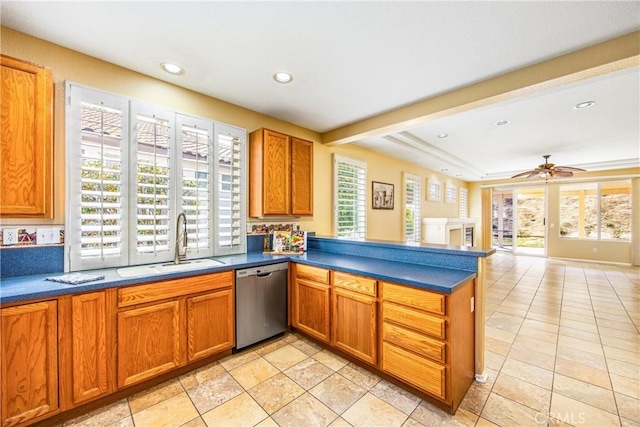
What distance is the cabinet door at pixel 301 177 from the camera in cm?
327

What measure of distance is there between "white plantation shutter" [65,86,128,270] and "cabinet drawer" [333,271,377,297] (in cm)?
189

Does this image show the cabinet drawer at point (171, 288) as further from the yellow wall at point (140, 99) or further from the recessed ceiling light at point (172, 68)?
the recessed ceiling light at point (172, 68)

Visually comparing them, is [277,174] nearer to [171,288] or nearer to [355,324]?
[171,288]

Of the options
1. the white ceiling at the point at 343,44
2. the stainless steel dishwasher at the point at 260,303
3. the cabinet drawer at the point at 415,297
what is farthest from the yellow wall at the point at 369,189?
the cabinet drawer at the point at 415,297

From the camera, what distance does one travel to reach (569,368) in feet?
7.36

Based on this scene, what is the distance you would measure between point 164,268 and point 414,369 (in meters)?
2.18

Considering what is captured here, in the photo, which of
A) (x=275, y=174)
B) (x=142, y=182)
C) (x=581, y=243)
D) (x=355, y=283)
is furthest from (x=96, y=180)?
(x=581, y=243)

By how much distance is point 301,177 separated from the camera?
11.1ft

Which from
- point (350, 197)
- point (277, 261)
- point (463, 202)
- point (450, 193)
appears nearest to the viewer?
point (277, 261)

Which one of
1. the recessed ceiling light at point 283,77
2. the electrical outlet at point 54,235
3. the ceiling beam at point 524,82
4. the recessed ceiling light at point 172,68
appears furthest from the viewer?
the recessed ceiling light at point 283,77

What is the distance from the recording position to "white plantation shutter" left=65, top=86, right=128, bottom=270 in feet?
6.58

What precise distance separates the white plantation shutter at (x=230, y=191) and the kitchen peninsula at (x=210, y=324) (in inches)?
19.3

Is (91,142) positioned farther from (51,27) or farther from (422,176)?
(422,176)

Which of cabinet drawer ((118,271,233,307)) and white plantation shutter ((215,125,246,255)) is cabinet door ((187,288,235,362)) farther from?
white plantation shutter ((215,125,246,255))
